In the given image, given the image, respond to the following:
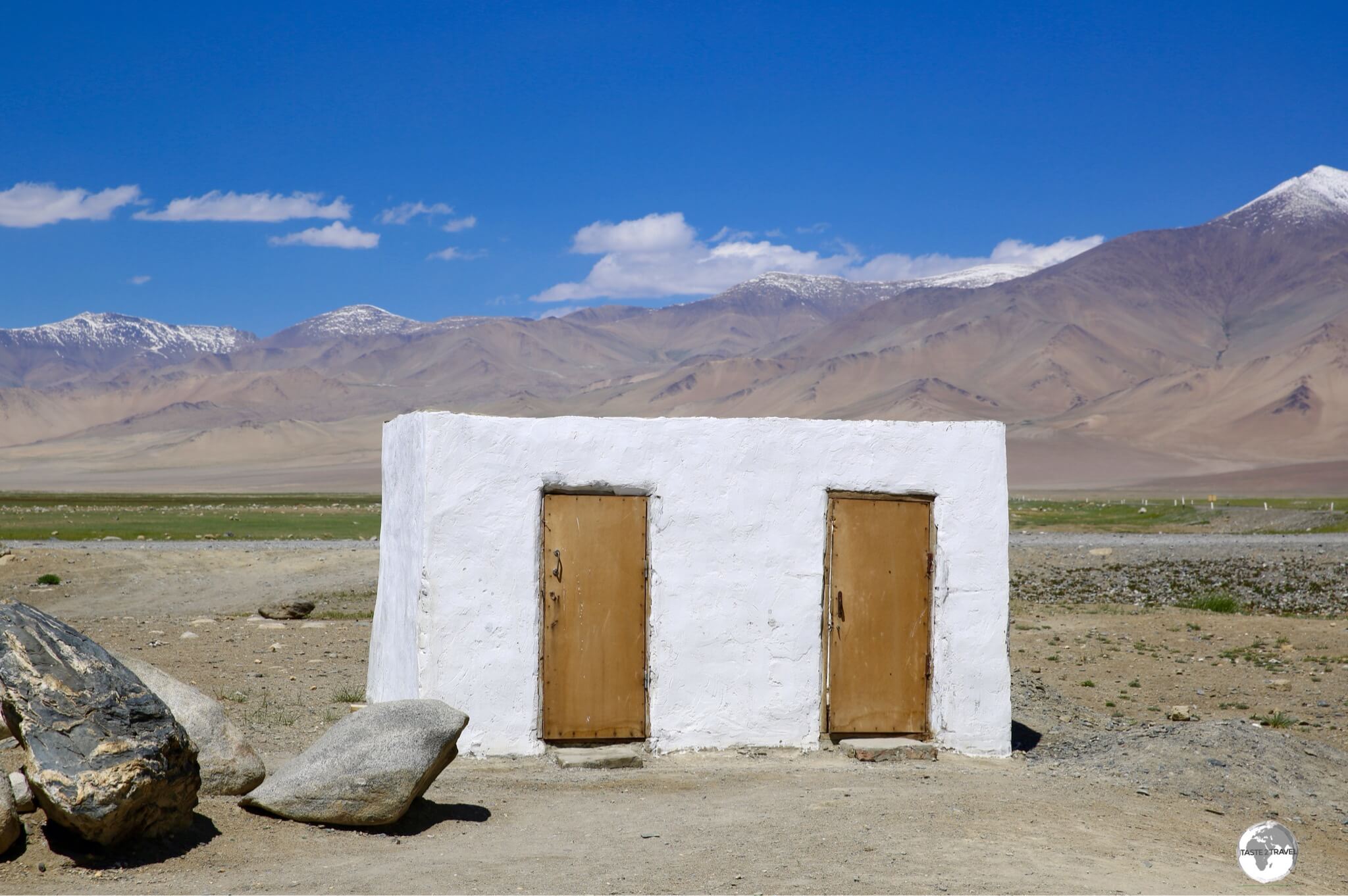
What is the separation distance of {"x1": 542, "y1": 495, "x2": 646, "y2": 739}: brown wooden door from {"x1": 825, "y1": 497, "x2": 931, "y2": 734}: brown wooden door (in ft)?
5.17

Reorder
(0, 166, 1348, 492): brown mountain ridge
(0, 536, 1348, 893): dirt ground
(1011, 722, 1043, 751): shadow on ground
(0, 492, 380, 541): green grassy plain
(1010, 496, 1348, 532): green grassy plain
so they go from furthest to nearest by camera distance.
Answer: (0, 166, 1348, 492): brown mountain ridge, (1010, 496, 1348, 532): green grassy plain, (0, 492, 380, 541): green grassy plain, (1011, 722, 1043, 751): shadow on ground, (0, 536, 1348, 893): dirt ground

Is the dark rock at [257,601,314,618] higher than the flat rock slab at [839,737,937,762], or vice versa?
the dark rock at [257,601,314,618]

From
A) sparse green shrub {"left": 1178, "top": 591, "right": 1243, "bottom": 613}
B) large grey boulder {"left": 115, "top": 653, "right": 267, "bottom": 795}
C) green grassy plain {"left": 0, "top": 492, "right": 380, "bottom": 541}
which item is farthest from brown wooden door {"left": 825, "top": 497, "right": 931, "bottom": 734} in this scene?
green grassy plain {"left": 0, "top": 492, "right": 380, "bottom": 541}

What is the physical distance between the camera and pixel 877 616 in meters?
9.96

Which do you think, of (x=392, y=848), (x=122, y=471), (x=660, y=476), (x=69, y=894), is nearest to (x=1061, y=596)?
(x=660, y=476)

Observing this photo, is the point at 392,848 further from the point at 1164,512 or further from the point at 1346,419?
the point at 1346,419

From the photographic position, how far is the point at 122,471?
447ft

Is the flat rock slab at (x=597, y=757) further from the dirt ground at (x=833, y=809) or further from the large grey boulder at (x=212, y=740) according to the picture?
the large grey boulder at (x=212, y=740)

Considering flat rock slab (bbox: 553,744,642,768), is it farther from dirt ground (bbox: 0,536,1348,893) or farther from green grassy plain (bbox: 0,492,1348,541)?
green grassy plain (bbox: 0,492,1348,541)

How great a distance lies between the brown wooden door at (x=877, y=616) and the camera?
9.91 meters

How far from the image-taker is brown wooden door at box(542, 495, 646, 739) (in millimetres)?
9516

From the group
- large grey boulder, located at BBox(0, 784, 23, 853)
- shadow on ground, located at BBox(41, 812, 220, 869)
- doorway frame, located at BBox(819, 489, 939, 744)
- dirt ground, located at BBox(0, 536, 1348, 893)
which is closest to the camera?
large grey boulder, located at BBox(0, 784, 23, 853)

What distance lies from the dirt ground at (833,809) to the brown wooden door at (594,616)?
1.49ft

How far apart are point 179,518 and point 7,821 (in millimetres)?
42806
